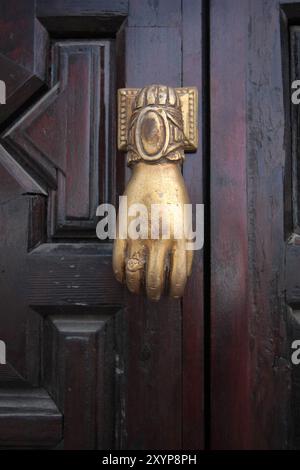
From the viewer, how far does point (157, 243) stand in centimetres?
54

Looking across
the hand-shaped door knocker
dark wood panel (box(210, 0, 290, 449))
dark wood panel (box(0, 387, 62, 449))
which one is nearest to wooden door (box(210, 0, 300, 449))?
dark wood panel (box(210, 0, 290, 449))

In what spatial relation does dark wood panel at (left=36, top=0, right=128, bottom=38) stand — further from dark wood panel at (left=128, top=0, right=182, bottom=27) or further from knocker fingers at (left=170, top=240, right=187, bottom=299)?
knocker fingers at (left=170, top=240, right=187, bottom=299)

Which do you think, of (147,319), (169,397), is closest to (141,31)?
(147,319)

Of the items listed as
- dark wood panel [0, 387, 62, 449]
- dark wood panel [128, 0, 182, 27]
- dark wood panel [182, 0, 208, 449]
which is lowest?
dark wood panel [0, 387, 62, 449]

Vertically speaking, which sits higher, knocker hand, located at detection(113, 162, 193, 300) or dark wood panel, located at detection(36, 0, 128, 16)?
dark wood panel, located at detection(36, 0, 128, 16)

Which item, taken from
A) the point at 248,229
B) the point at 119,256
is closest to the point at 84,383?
the point at 119,256

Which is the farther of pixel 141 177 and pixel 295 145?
pixel 295 145

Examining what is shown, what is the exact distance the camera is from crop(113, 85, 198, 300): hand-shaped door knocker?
0.54 m

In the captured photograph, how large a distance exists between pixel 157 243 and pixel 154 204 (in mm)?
47

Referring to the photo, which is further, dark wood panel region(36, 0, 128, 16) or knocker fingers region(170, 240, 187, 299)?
dark wood panel region(36, 0, 128, 16)

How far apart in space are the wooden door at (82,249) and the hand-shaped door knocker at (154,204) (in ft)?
0.30
